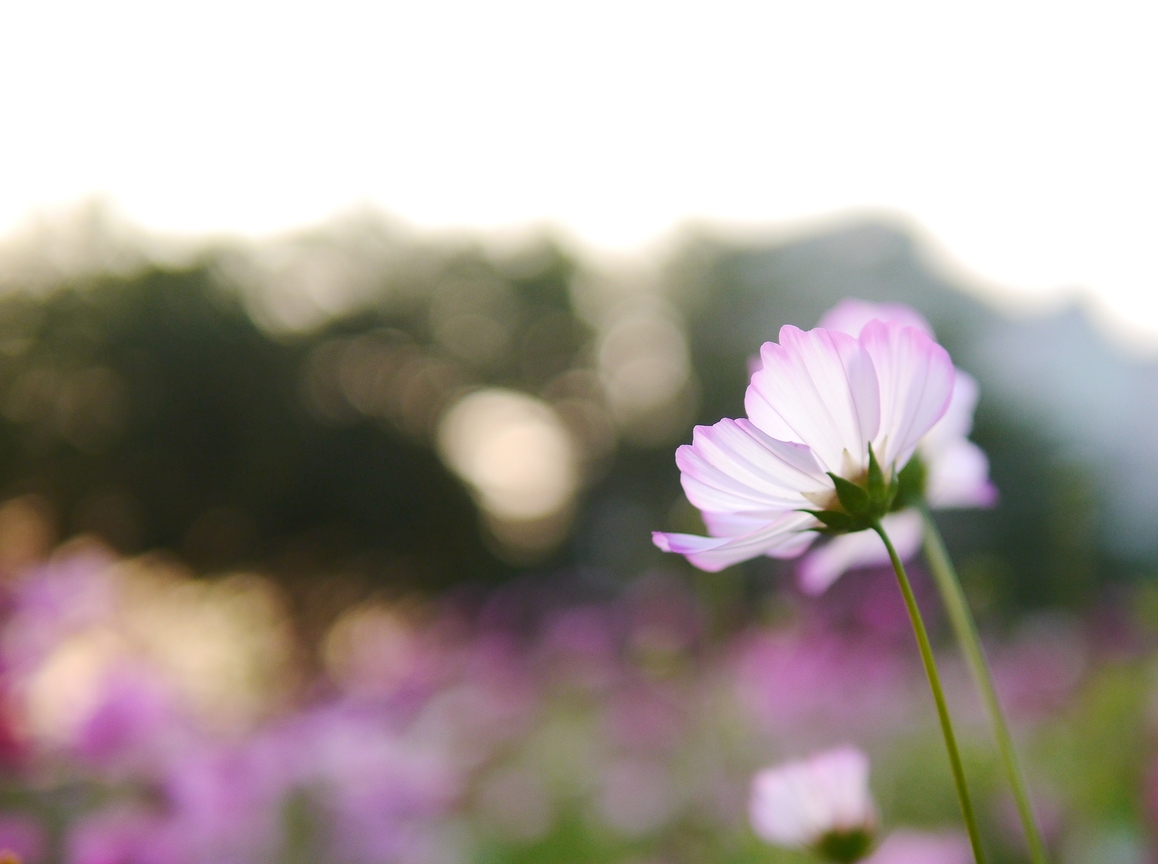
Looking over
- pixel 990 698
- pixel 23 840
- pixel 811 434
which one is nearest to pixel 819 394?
pixel 811 434

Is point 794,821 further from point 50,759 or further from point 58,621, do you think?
point 58,621

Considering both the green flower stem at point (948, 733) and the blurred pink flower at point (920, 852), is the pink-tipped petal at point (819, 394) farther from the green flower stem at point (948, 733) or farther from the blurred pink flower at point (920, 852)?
the blurred pink flower at point (920, 852)

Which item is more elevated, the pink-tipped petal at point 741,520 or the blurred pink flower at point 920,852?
the pink-tipped petal at point 741,520

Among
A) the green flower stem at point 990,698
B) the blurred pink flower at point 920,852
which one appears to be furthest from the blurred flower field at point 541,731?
the green flower stem at point 990,698

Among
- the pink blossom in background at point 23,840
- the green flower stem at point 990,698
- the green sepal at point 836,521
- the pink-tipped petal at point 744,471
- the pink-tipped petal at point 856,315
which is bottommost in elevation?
the pink blossom in background at point 23,840

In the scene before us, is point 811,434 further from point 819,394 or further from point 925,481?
point 925,481

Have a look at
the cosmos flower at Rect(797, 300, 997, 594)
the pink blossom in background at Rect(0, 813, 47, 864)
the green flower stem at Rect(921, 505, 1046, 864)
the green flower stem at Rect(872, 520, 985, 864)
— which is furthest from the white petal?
the pink blossom in background at Rect(0, 813, 47, 864)

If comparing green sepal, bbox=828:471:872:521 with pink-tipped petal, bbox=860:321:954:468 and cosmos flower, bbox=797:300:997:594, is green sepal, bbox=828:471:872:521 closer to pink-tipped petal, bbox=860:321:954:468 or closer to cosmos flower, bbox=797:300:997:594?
pink-tipped petal, bbox=860:321:954:468
